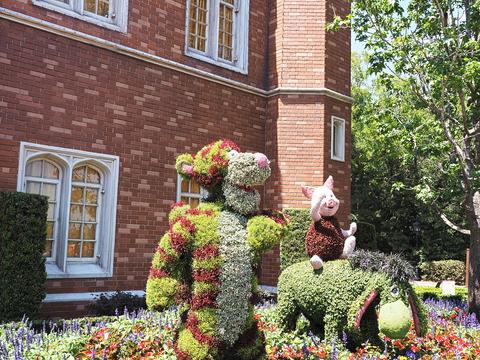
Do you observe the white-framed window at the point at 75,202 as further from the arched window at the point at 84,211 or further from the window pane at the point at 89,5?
the window pane at the point at 89,5

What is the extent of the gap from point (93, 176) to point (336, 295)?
5467mm

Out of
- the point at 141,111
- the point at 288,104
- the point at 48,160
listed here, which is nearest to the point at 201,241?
the point at 48,160

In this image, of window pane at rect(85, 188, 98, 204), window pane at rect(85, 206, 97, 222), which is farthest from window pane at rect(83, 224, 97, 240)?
window pane at rect(85, 188, 98, 204)

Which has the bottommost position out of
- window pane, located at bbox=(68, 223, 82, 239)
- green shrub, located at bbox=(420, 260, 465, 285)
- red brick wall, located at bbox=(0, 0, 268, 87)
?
green shrub, located at bbox=(420, 260, 465, 285)

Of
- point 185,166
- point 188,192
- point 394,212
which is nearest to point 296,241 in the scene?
point 188,192

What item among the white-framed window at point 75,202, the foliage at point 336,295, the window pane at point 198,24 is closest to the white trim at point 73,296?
the white-framed window at point 75,202

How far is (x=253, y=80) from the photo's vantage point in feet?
40.9

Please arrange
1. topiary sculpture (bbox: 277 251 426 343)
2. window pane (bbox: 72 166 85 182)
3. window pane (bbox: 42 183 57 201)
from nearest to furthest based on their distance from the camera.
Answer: topiary sculpture (bbox: 277 251 426 343)
window pane (bbox: 42 183 57 201)
window pane (bbox: 72 166 85 182)

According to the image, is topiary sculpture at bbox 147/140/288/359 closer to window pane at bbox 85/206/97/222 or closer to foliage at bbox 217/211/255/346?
foliage at bbox 217/211/255/346

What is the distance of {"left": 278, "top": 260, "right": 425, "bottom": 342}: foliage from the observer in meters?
5.91

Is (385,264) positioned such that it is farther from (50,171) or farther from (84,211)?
(50,171)

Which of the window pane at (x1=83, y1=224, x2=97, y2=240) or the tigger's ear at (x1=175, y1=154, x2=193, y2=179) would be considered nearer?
the tigger's ear at (x1=175, y1=154, x2=193, y2=179)

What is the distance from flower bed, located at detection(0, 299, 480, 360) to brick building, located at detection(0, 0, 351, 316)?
2.50 metres

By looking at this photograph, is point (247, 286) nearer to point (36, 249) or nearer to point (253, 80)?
point (36, 249)
